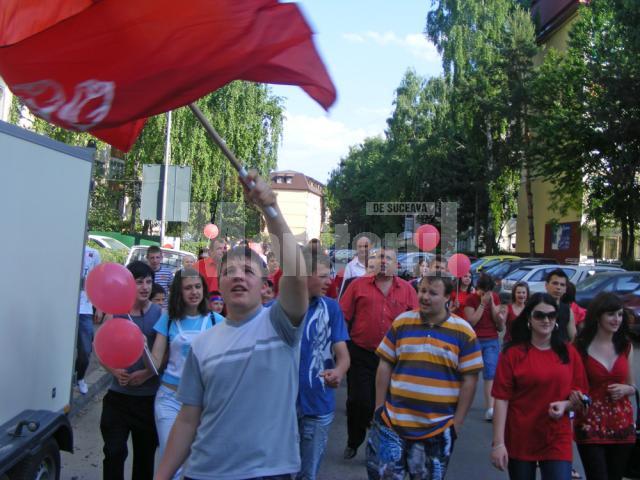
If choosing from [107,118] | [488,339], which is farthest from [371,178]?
[107,118]

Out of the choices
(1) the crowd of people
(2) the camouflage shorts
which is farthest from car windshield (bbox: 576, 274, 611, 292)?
(2) the camouflage shorts

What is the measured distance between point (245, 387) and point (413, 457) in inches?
66.5

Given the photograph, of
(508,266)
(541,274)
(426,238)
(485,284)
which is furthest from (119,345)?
(508,266)

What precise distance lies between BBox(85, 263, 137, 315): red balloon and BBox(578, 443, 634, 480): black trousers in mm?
3069

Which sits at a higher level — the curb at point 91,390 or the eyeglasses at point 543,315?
the eyeglasses at point 543,315

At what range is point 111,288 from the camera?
4477mm

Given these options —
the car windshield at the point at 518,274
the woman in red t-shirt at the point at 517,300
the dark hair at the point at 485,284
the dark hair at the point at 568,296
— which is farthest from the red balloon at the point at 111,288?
the car windshield at the point at 518,274

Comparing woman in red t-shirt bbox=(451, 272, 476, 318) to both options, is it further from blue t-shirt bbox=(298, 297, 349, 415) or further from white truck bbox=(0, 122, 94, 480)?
white truck bbox=(0, 122, 94, 480)

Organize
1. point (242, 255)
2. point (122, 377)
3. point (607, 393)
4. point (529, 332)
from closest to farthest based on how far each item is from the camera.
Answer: point (242, 255), point (529, 332), point (607, 393), point (122, 377)

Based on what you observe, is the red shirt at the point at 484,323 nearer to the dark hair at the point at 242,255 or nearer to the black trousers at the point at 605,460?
the black trousers at the point at 605,460

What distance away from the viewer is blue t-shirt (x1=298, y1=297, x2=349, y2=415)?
454 centimetres

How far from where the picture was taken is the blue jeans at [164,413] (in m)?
4.29

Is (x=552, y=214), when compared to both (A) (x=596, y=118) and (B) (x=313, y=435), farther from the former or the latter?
(B) (x=313, y=435)

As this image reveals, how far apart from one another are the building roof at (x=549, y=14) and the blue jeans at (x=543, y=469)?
40.0 m
